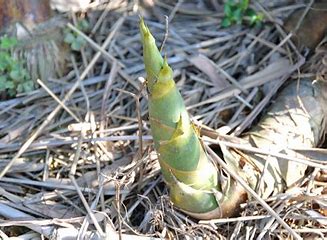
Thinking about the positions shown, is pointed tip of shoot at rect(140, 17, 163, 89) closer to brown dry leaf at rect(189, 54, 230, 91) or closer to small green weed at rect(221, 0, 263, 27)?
brown dry leaf at rect(189, 54, 230, 91)

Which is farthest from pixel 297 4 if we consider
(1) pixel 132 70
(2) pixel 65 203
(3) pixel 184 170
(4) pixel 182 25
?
(2) pixel 65 203

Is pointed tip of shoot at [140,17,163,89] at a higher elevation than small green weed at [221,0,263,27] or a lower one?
higher

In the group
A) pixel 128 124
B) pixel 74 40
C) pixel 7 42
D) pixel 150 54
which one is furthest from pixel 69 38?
pixel 150 54

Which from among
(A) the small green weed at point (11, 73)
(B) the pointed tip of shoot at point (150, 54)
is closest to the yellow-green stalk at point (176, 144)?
(B) the pointed tip of shoot at point (150, 54)

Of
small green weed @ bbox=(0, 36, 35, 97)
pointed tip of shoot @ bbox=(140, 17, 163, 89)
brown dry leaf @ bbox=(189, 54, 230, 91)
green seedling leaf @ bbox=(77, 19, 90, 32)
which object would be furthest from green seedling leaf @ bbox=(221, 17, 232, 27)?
pointed tip of shoot @ bbox=(140, 17, 163, 89)

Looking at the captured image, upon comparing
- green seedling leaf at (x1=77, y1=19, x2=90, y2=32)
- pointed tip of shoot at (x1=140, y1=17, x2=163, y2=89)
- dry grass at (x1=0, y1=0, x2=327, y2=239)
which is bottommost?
dry grass at (x1=0, y1=0, x2=327, y2=239)

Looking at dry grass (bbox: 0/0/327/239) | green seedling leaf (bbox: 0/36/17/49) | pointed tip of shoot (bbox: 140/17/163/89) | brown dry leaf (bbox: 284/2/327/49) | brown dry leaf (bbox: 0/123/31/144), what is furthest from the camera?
brown dry leaf (bbox: 284/2/327/49)

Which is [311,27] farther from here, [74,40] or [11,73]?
[11,73]
